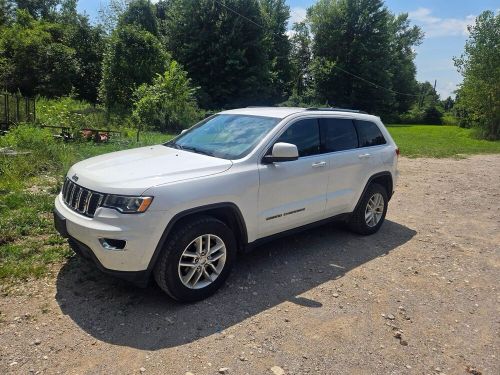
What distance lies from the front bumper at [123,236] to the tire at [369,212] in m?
3.04

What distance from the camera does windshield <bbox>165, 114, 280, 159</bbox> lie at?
4.09 m

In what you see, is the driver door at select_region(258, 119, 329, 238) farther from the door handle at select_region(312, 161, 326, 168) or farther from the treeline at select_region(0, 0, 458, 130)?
the treeline at select_region(0, 0, 458, 130)

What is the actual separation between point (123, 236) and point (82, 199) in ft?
2.06

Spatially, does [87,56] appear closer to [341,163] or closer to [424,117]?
[341,163]

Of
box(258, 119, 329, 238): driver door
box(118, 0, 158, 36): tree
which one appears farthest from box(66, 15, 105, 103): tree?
box(258, 119, 329, 238): driver door

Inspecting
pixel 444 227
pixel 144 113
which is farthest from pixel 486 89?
pixel 444 227

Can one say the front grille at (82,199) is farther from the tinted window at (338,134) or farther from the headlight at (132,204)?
the tinted window at (338,134)

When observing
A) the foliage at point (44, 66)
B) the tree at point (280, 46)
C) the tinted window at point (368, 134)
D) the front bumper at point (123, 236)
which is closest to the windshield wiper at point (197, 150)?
the front bumper at point (123, 236)

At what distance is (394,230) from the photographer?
5.98 m

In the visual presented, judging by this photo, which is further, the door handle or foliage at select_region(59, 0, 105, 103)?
foliage at select_region(59, 0, 105, 103)

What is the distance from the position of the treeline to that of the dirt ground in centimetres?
1254

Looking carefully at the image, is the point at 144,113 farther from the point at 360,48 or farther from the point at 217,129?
the point at 360,48

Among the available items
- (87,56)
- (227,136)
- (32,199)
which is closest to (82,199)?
(227,136)

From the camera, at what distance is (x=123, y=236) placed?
10.3 feet
